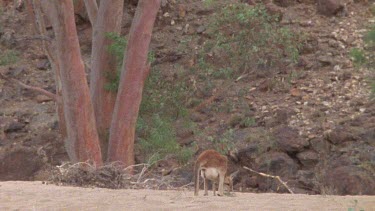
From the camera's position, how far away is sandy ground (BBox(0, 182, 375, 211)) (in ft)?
28.0

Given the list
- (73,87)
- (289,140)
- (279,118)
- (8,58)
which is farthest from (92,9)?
(8,58)

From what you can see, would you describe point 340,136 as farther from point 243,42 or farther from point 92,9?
point 92,9

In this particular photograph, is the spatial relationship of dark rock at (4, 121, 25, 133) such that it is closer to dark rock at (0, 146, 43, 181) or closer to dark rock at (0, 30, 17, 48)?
dark rock at (0, 146, 43, 181)

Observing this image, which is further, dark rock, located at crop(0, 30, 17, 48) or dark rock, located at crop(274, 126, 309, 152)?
dark rock, located at crop(0, 30, 17, 48)

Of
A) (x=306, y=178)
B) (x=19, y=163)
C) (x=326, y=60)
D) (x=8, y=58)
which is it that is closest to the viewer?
(x=306, y=178)

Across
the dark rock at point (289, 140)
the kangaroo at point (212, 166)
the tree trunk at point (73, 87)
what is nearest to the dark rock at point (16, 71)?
the dark rock at point (289, 140)

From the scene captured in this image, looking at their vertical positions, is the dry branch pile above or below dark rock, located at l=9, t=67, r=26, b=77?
below

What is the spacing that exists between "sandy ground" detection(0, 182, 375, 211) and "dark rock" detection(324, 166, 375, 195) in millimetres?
7845

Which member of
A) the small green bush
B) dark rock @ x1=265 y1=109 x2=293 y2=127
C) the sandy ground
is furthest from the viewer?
→ the small green bush

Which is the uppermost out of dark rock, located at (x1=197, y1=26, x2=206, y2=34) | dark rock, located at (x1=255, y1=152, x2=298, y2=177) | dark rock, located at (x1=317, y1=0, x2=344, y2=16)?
dark rock, located at (x1=317, y1=0, x2=344, y2=16)

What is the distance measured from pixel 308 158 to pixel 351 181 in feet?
6.75

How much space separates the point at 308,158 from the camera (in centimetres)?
1980

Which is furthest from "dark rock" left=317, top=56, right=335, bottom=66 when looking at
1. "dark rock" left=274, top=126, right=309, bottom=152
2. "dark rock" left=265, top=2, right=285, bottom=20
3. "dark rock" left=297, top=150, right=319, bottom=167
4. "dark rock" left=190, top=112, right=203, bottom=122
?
"dark rock" left=297, top=150, right=319, bottom=167

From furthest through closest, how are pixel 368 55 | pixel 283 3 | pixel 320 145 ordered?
pixel 283 3 → pixel 320 145 → pixel 368 55
